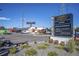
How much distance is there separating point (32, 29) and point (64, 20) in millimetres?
381

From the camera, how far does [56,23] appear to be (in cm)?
408

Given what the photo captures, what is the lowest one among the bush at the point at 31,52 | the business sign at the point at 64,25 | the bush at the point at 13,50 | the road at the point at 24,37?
the bush at the point at 31,52

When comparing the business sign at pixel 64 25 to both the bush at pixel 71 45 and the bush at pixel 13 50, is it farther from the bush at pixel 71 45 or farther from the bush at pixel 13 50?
the bush at pixel 13 50

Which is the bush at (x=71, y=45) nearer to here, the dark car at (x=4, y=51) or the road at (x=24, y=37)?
the road at (x=24, y=37)

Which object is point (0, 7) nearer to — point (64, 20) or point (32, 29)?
point (32, 29)

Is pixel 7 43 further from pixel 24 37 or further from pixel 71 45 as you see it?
pixel 71 45

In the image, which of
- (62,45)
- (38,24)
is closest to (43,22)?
(38,24)

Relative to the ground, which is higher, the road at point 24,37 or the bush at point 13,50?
the road at point 24,37

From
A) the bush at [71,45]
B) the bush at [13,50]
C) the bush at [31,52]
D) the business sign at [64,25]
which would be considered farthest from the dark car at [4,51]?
the bush at [71,45]

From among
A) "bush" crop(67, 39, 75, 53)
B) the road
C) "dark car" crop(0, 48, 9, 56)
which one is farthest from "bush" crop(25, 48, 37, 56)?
"bush" crop(67, 39, 75, 53)

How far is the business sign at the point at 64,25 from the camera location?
4058mm

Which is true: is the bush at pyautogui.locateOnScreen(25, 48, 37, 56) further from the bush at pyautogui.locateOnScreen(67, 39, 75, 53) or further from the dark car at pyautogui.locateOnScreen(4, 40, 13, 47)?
the bush at pyautogui.locateOnScreen(67, 39, 75, 53)

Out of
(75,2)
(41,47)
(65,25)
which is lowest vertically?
(41,47)

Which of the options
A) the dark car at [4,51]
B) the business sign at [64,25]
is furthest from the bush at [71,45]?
the dark car at [4,51]
